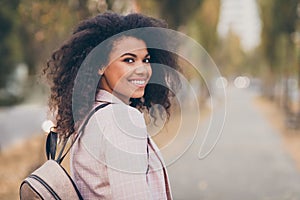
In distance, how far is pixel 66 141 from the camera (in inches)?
79.1

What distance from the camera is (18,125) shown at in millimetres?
15289

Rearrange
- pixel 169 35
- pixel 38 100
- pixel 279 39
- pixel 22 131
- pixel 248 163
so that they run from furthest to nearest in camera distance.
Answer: pixel 38 100
pixel 279 39
pixel 22 131
pixel 248 163
pixel 169 35

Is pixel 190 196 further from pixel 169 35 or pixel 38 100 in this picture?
pixel 38 100

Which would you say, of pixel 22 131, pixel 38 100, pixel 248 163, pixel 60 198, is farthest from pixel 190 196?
pixel 38 100

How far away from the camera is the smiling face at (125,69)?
1.98 meters

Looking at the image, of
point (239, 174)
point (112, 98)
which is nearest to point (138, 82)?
point (112, 98)

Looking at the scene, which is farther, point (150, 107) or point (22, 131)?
point (22, 131)

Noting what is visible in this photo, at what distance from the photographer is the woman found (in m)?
1.74

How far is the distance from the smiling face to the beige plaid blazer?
0.29ft

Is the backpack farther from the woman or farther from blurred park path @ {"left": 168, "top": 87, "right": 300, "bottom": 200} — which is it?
blurred park path @ {"left": 168, "top": 87, "right": 300, "bottom": 200}

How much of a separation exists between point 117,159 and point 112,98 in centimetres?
29

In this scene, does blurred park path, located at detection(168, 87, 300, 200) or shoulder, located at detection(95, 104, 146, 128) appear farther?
blurred park path, located at detection(168, 87, 300, 200)

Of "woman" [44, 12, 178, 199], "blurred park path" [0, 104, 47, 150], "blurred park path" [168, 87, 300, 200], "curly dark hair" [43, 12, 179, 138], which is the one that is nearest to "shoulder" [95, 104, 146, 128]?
"woman" [44, 12, 178, 199]

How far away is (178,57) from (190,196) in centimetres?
499
